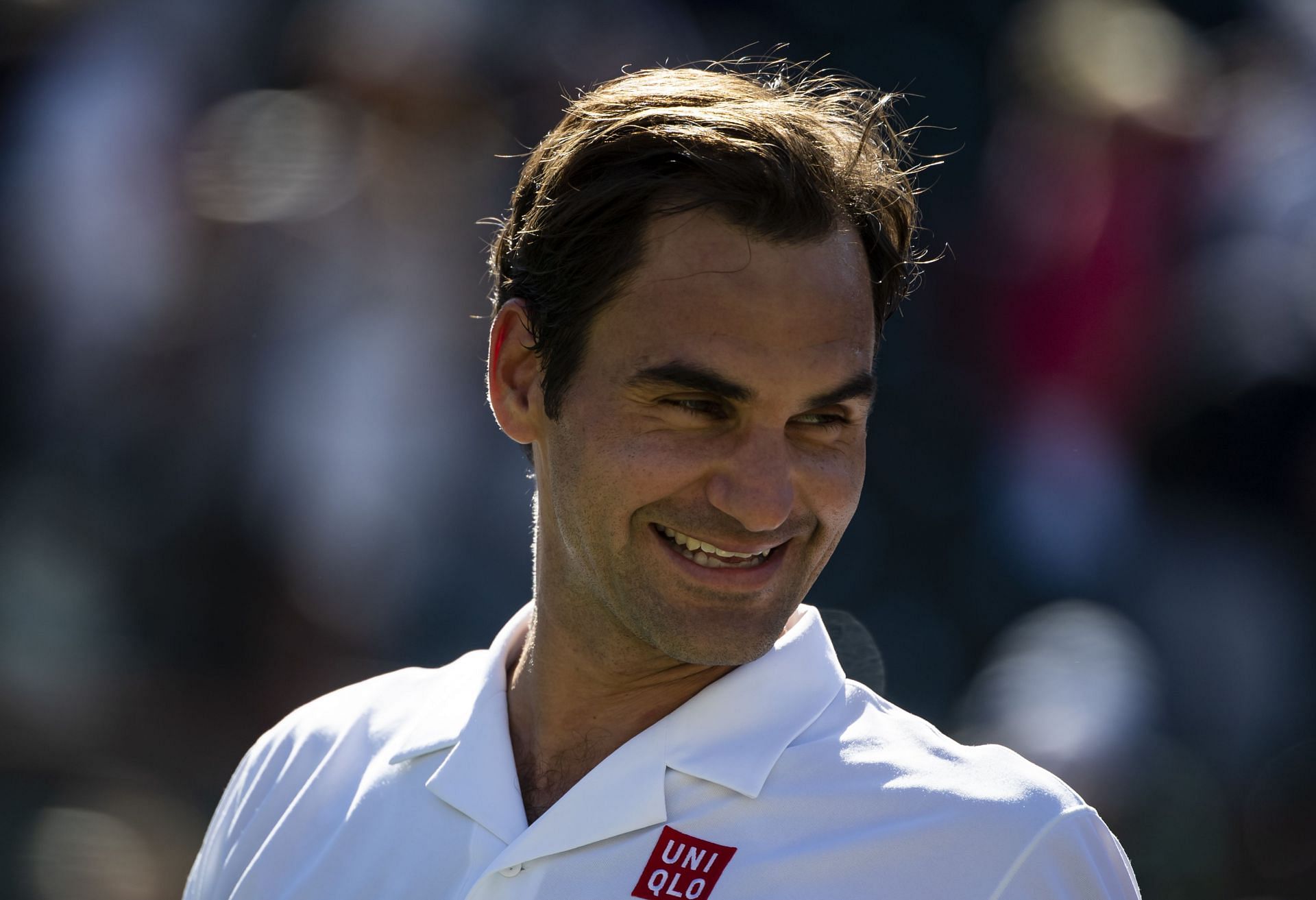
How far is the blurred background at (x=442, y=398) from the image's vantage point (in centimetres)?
318

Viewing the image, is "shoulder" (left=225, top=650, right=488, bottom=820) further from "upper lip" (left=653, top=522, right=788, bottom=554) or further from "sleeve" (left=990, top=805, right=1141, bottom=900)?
"sleeve" (left=990, top=805, right=1141, bottom=900)

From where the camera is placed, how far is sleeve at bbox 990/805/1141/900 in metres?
1.27

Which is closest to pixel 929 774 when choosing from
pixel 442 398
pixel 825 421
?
pixel 825 421

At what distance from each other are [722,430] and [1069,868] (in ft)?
1.79

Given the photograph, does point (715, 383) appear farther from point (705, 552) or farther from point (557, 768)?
point (557, 768)

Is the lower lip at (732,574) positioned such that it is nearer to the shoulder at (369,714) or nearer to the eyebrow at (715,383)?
the eyebrow at (715,383)

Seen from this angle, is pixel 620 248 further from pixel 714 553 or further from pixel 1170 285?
pixel 1170 285

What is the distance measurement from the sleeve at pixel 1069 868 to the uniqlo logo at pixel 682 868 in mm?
263

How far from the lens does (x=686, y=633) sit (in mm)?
1455

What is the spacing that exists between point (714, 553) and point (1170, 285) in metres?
2.17

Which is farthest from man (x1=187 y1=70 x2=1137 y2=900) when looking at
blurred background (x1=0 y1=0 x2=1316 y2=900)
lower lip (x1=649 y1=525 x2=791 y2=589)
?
blurred background (x1=0 y1=0 x2=1316 y2=900)

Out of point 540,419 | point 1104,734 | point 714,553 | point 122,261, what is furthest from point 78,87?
point 1104,734

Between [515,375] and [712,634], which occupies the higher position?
[515,375]

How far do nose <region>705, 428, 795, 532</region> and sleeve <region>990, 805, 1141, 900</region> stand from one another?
0.40m
